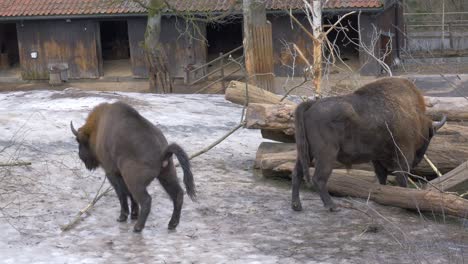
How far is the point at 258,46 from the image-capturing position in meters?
21.0

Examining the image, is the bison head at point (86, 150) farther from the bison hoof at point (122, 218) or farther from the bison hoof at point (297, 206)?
the bison hoof at point (297, 206)

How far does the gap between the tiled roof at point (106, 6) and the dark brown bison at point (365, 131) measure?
663 inches

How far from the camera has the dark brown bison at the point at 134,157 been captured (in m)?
8.05

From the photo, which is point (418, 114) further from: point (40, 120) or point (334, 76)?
point (334, 76)

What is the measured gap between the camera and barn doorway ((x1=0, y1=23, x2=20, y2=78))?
32025 millimetres

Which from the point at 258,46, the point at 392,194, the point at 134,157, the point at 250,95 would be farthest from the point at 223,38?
the point at 134,157

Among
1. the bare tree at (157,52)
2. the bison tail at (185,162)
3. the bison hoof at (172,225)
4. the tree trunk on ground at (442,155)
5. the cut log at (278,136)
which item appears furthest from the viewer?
the bare tree at (157,52)

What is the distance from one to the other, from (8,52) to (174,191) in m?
26.7

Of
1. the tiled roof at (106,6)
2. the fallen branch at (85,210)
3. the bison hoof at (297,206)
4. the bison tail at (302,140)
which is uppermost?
the tiled roof at (106,6)

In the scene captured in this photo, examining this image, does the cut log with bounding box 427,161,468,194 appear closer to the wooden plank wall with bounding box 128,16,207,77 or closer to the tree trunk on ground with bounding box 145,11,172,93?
the tree trunk on ground with bounding box 145,11,172,93

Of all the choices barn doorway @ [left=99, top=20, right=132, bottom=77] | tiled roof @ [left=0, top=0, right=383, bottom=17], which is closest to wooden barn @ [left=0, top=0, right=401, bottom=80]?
tiled roof @ [left=0, top=0, right=383, bottom=17]

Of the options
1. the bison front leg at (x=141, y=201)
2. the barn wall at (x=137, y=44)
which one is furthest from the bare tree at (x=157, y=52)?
the bison front leg at (x=141, y=201)

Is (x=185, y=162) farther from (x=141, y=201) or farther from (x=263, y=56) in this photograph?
(x=263, y=56)

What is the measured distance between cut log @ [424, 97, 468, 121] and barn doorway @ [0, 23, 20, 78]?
935 inches
